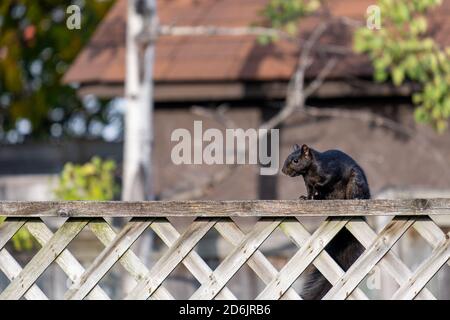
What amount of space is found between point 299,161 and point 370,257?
1.29m

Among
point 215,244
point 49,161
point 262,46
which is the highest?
point 262,46

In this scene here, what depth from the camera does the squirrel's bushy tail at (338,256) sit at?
4344mm

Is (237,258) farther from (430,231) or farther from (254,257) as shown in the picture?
(430,231)

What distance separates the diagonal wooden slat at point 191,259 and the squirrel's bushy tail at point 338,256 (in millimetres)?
509

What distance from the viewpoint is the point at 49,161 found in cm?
1498

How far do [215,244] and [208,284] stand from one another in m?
6.44

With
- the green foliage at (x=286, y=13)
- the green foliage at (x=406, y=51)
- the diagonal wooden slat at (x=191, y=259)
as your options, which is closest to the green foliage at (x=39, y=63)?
the green foliage at (x=286, y=13)

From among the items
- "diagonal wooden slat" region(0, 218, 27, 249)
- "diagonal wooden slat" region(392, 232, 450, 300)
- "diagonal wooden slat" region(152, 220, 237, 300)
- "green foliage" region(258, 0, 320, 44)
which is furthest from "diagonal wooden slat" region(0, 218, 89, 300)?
"green foliage" region(258, 0, 320, 44)

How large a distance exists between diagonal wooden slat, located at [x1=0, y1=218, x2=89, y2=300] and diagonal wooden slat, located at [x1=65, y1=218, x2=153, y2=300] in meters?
0.15

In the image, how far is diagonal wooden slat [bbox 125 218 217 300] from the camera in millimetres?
3941

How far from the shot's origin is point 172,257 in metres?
3.95
